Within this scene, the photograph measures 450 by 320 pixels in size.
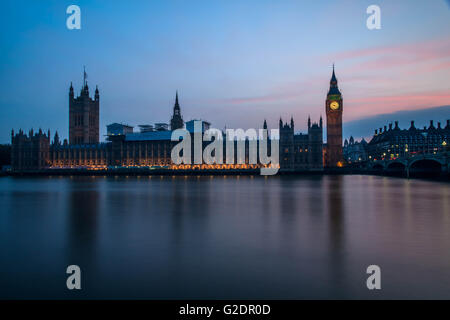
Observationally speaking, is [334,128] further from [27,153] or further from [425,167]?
[27,153]

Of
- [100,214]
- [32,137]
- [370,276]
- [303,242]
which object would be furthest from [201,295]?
[32,137]

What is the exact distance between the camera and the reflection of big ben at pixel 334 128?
328ft

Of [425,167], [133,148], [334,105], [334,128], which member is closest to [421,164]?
[425,167]

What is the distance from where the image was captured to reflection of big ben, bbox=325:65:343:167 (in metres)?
100

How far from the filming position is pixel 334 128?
102m

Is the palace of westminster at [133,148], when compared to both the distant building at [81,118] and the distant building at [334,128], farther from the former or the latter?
the distant building at [81,118]

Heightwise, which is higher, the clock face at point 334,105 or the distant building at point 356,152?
the clock face at point 334,105

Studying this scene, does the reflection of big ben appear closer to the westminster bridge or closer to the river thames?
the westminster bridge

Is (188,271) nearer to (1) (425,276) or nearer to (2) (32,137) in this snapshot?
(1) (425,276)

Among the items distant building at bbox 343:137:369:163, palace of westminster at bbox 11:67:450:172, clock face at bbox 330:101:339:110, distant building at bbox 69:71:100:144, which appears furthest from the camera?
distant building at bbox 343:137:369:163

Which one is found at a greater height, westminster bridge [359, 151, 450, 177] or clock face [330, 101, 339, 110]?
clock face [330, 101, 339, 110]

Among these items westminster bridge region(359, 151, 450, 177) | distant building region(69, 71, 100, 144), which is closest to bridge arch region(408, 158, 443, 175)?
westminster bridge region(359, 151, 450, 177)

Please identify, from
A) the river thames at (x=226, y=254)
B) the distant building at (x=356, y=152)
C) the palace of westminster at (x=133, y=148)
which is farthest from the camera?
the distant building at (x=356, y=152)

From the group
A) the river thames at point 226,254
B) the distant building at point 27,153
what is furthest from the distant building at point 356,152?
the river thames at point 226,254
